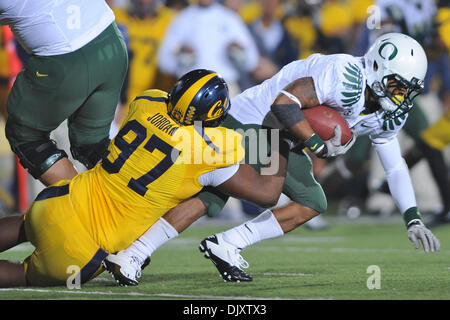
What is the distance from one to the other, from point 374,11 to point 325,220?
2.35 metres

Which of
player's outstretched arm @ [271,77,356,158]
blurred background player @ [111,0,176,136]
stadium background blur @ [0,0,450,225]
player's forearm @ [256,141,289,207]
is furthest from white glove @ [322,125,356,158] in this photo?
blurred background player @ [111,0,176,136]

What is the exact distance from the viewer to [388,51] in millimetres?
5395

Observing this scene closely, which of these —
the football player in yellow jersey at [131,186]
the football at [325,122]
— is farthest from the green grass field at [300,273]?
the football at [325,122]

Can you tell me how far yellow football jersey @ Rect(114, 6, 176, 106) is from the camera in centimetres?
1044

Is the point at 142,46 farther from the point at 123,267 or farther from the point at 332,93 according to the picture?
the point at 123,267

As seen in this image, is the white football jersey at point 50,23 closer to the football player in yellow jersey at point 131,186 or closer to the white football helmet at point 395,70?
the football player in yellow jersey at point 131,186

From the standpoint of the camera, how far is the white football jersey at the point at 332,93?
17.2ft

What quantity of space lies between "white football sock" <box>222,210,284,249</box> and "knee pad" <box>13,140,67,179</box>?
1.10 metres

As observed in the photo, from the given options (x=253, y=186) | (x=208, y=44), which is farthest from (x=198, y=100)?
(x=208, y=44)

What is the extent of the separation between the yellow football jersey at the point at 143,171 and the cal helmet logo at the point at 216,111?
71 mm

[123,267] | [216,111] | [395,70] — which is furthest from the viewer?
[395,70]

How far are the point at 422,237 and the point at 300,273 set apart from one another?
0.81m

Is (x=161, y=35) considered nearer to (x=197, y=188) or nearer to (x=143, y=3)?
(x=143, y=3)
